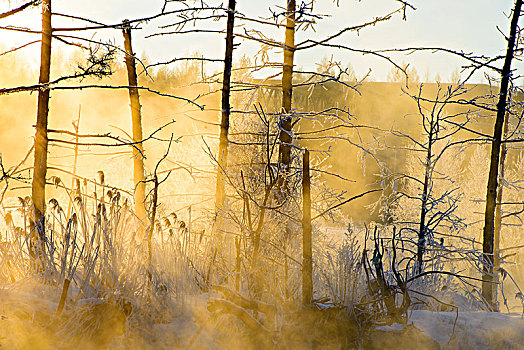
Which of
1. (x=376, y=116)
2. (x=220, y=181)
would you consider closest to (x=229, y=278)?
(x=220, y=181)

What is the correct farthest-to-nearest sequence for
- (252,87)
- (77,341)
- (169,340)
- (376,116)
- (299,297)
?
(376,116) < (252,87) < (299,297) < (169,340) < (77,341)

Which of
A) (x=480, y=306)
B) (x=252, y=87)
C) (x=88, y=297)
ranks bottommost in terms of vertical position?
(x=480, y=306)

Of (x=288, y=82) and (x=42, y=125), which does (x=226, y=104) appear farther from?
(x=42, y=125)

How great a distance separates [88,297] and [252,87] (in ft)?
16.5

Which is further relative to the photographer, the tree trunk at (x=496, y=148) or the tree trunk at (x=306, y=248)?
the tree trunk at (x=496, y=148)

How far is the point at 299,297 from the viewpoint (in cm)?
499

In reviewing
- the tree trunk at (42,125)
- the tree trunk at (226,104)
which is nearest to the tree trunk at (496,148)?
the tree trunk at (226,104)

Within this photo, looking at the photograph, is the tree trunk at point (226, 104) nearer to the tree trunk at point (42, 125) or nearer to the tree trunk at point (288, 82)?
the tree trunk at point (288, 82)

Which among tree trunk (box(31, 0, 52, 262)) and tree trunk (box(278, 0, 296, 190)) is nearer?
tree trunk (box(31, 0, 52, 262))

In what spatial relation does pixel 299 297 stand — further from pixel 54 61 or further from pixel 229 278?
pixel 54 61

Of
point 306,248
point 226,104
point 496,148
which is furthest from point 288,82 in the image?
point 306,248

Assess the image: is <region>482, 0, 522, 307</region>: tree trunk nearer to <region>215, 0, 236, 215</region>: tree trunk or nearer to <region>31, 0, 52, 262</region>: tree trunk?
<region>215, 0, 236, 215</region>: tree trunk

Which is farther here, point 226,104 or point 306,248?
point 226,104

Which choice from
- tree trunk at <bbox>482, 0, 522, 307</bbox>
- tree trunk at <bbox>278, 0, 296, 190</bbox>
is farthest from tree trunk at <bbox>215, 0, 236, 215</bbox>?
tree trunk at <bbox>482, 0, 522, 307</bbox>
